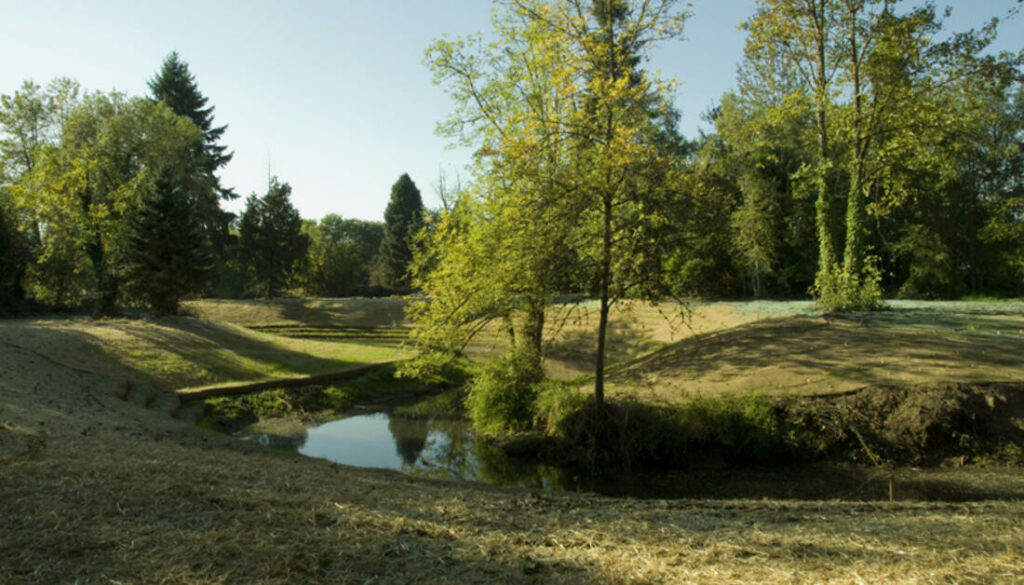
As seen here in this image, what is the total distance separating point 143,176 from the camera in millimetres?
29078

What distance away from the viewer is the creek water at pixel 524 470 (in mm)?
10672

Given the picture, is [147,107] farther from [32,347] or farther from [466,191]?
[466,191]

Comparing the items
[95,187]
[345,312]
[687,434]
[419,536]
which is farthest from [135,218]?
[419,536]

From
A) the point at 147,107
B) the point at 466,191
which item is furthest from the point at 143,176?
the point at 466,191

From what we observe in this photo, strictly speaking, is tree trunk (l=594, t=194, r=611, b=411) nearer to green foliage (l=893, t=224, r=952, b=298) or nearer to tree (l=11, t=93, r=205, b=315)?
tree (l=11, t=93, r=205, b=315)

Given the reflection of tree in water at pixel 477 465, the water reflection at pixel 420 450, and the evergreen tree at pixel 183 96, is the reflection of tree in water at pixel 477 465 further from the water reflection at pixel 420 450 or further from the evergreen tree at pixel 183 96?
the evergreen tree at pixel 183 96

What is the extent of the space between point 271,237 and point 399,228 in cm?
1565

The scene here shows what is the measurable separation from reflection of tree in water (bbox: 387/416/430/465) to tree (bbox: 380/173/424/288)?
41.1 m

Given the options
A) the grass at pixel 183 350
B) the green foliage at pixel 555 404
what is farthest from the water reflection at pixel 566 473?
the grass at pixel 183 350

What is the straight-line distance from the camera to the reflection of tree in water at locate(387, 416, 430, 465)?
1450 centimetres

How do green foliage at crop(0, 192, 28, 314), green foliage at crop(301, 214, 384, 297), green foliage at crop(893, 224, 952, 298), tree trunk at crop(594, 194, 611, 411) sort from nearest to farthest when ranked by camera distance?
tree trunk at crop(594, 194, 611, 411)
green foliage at crop(0, 192, 28, 314)
green foliage at crop(893, 224, 952, 298)
green foliage at crop(301, 214, 384, 297)

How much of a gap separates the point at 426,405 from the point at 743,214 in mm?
21791

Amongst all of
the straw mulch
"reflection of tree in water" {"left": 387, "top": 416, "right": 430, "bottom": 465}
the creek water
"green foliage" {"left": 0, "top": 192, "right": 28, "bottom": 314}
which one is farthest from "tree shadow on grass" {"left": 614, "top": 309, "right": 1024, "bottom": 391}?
"green foliage" {"left": 0, "top": 192, "right": 28, "bottom": 314}

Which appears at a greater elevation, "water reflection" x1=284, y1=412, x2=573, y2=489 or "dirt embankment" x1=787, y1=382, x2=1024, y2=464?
"dirt embankment" x1=787, y1=382, x2=1024, y2=464
